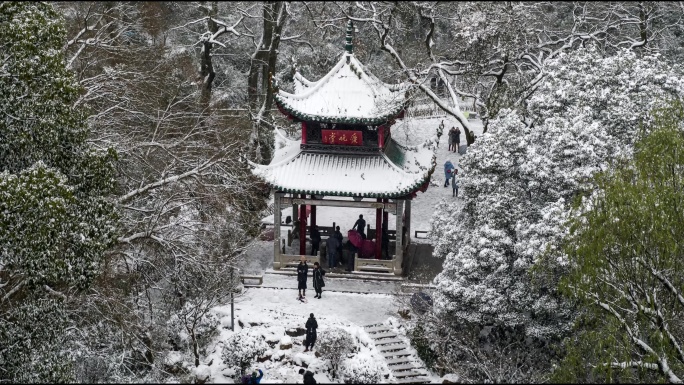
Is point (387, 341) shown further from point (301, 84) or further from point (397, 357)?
point (301, 84)

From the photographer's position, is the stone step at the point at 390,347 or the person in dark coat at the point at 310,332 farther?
the stone step at the point at 390,347

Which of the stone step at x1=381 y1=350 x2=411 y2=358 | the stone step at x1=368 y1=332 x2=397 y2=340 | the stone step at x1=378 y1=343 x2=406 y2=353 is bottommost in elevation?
the stone step at x1=381 y1=350 x2=411 y2=358

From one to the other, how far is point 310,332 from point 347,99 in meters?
5.99

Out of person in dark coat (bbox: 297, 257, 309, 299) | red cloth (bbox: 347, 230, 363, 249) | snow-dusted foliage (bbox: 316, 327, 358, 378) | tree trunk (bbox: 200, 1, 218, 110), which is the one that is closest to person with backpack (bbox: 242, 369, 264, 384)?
snow-dusted foliage (bbox: 316, 327, 358, 378)

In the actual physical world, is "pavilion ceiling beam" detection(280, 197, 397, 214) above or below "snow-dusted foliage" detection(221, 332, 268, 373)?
above

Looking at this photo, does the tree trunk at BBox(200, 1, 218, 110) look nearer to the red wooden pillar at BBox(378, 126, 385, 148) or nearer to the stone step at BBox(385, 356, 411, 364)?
the red wooden pillar at BBox(378, 126, 385, 148)

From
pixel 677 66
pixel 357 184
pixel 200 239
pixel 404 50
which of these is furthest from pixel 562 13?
pixel 200 239

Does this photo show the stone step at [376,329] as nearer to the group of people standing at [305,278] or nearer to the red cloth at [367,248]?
the group of people standing at [305,278]

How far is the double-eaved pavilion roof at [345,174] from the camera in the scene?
21.2 metres

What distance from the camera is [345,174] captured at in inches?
854

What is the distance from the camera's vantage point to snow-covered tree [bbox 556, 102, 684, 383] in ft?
40.5

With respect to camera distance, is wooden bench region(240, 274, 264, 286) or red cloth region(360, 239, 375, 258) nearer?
wooden bench region(240, 274, 264, 286)

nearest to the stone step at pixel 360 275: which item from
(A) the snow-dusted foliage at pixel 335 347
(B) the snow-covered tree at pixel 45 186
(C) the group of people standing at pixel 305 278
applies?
(C) the group of people standing at pixel 305 278

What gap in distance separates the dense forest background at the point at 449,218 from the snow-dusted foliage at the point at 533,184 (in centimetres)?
4
